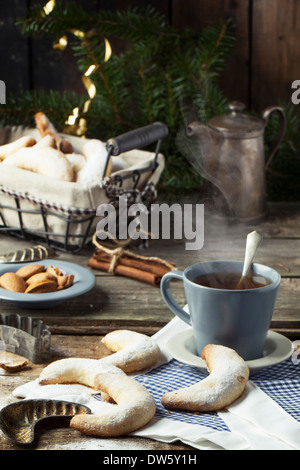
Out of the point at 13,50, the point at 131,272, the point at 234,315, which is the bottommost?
the point at 131,272

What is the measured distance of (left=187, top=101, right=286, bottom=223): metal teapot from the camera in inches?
51.0

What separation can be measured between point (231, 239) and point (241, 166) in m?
0.16

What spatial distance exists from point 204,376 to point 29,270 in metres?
0.35

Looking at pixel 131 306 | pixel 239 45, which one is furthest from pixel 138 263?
pixel 239 45

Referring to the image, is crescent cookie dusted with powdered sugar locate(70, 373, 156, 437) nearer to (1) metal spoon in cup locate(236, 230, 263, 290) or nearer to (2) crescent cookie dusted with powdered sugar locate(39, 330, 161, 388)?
(2) crescent cookie dusted with powdered sugar locate(39, 330, 161, 388)

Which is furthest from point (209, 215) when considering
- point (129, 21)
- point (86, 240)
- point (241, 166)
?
point (129, 21)

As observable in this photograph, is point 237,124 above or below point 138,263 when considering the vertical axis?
above

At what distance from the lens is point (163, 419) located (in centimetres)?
63

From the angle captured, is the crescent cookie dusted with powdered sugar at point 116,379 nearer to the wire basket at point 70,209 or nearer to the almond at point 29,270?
the almond at point 29,270

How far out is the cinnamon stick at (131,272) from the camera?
1.03 metres

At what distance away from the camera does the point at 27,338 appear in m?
0.78

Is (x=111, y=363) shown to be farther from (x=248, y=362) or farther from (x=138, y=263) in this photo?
(x=138, y=263)

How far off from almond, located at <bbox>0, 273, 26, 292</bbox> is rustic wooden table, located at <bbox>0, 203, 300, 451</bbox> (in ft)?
0.09

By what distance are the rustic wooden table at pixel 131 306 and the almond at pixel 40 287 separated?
1.1 inches
